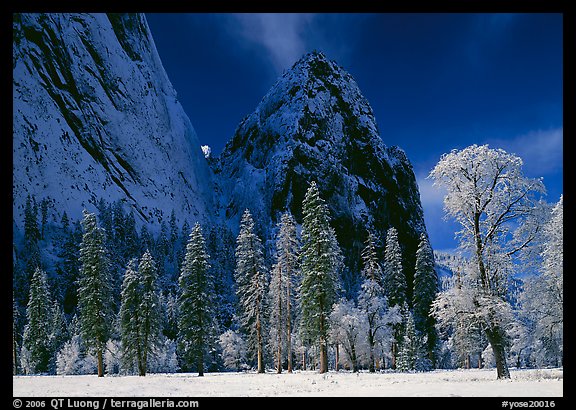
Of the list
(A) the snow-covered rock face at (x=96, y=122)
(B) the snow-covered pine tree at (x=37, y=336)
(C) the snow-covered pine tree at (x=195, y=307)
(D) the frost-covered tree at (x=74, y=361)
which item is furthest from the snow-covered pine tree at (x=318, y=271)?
(A) the snow-covered rock face at (x=96, y=122)

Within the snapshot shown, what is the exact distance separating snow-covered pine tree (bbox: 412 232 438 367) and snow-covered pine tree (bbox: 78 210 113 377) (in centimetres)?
3951

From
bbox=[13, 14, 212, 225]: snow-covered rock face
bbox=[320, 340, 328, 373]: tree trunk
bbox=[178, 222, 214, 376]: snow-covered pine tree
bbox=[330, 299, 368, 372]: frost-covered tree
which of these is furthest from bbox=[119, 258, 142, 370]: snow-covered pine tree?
bbox=[13, 14, 212, 225]: snow-covered rock face

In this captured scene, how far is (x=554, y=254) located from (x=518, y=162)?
5.09m

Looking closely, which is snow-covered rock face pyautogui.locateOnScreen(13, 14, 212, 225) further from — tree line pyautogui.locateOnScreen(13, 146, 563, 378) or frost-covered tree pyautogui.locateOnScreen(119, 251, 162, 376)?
frost-covered tree pyautogui.locateOnScreen(119, 251, 162, 376)

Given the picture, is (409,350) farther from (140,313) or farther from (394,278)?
(140,313)

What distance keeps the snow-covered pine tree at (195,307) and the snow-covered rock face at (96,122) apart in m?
96.5

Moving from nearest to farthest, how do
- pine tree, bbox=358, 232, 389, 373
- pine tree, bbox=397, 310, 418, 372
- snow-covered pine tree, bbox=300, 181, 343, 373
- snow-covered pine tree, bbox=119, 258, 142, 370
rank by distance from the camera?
1. snow-covered pine tree, bbox=300, 181, 343, 373
2. snow-covered pine tree, bbox=119, 258, 142, 370
3. pine tree, bbox=358, 232, 389, 373
4. pine tree, bbox=397, 310, 418, 372

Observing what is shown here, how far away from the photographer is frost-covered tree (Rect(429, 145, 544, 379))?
1758 cm

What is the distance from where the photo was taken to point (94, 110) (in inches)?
6275

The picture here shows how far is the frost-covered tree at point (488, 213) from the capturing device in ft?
57.7
